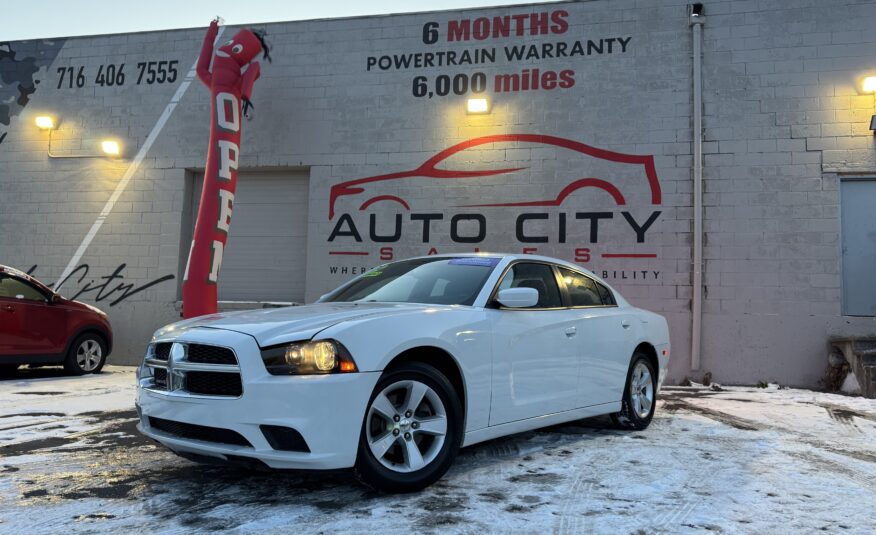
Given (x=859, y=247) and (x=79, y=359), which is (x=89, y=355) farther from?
(x=859, y=247)

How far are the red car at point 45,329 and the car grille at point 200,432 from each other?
6.28 metres

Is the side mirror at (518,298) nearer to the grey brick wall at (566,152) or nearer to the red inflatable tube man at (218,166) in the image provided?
the grey brick wall at (566,152)

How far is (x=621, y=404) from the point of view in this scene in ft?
17.2

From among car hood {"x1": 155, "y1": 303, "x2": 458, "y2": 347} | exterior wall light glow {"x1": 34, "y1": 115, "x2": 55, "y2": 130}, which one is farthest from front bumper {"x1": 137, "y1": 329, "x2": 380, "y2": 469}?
exterior wall light glow {"x1": 34, "y1": 115, "x2": 55, "y2": 130}

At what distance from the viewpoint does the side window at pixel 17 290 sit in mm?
8445

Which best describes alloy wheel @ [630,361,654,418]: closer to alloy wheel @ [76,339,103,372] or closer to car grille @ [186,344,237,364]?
car grille @ [186,344,237,364]

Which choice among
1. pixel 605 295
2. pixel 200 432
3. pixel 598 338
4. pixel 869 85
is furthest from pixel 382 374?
pixel 869 85

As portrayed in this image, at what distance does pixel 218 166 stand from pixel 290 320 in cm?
713

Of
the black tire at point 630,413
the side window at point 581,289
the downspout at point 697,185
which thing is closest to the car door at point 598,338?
the side window at point 581,289

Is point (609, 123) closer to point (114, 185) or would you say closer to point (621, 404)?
point (621, 404)

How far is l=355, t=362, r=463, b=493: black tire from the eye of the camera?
10.6ft

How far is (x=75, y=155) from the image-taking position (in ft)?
38.8

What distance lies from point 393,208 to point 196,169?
12.4ft

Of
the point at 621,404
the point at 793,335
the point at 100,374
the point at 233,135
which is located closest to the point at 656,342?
the point at 621,404
